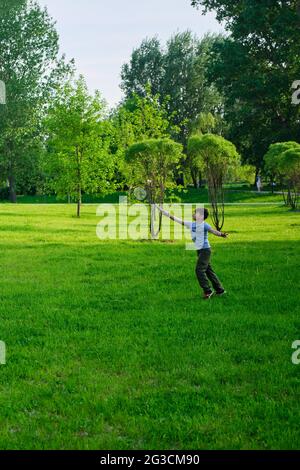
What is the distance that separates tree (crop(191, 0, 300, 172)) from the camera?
38469 millimetres

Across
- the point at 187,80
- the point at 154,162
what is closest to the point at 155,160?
the point at 154,162

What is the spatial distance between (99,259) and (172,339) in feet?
24.3

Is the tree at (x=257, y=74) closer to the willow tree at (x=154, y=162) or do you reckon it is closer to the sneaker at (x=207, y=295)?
the willow tree at (x=154, y=162)

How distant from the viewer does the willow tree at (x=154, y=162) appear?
18047 millimetres

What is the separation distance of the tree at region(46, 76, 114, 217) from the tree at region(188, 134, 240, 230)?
1055 centimetres

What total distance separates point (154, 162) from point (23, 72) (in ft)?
118

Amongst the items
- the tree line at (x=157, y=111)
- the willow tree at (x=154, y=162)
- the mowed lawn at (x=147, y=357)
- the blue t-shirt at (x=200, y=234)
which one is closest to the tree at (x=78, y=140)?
the tree line at (x=157, y=111)

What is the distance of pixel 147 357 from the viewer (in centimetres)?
644

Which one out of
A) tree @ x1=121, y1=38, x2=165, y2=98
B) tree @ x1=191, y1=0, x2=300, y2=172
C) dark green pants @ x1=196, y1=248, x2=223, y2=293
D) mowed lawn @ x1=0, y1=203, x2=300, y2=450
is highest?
tree @ x1=121, y1=38, x2=165, y2=98

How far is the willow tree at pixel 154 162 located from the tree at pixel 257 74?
20277mm

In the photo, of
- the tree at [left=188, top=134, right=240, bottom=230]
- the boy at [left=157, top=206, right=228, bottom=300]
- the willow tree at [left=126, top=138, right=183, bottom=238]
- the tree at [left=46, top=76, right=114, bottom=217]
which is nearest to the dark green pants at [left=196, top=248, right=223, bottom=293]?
the boy at [left=157, top=206, right=228, bottom=300]

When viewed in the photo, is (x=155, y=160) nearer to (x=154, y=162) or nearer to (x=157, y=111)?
(x=154, y=162)

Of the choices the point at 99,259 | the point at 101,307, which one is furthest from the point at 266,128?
the point at 101,307

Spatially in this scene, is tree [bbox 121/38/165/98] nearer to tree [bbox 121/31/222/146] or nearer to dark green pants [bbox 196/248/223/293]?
tree [bbox 121/31/222/146]
